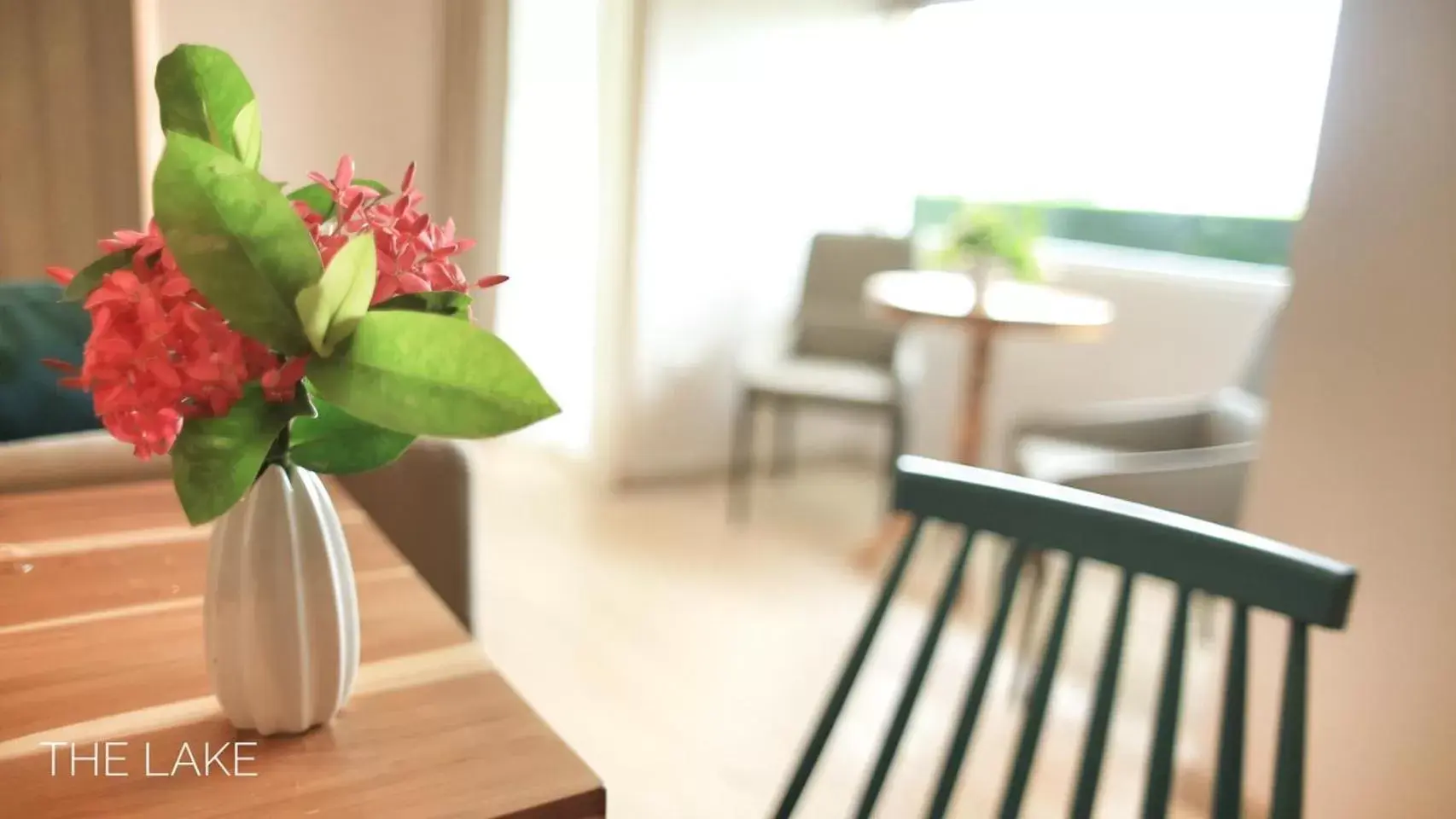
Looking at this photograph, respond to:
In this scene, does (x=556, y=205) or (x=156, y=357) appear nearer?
(x=156, y=357)

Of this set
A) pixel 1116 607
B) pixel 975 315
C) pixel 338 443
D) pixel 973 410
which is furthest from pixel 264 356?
pixel 973 410

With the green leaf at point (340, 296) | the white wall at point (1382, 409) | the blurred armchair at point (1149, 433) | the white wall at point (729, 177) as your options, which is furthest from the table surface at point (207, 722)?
the white wall at point (729, 177)

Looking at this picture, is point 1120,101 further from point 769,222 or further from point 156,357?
point 156,357

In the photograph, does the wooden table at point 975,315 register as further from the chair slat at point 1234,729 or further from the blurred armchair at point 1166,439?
the chair slat at point 1234,729

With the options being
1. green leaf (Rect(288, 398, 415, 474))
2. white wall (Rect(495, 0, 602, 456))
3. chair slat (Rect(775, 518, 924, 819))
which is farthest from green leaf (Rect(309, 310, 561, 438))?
white wall (Rect(495, 0, 602, 456))

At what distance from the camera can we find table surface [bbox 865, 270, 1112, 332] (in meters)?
2.50

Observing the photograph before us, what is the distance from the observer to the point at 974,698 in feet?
2.84

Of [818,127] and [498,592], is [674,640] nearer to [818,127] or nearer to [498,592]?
[498,592]

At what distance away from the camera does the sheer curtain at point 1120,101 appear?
9.61 ft

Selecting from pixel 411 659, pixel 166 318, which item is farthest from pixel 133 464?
pixel 166 318

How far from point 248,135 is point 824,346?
9.64 ft

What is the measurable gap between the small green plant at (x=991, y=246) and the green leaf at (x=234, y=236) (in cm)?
228

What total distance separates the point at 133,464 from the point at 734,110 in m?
2.51

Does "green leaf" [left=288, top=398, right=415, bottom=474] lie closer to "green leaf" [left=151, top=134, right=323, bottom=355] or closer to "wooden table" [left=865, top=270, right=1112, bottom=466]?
"green leaf" [left=151, top=134, right=323, bottom=355]
